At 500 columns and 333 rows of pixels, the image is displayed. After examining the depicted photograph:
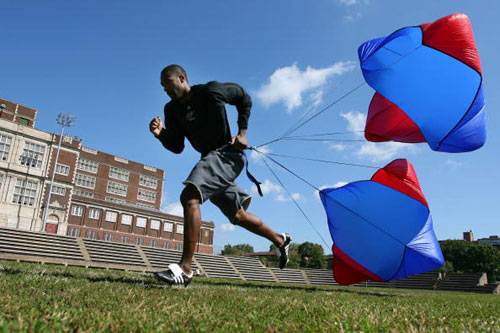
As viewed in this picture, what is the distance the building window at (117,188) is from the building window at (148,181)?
3709 millimetres

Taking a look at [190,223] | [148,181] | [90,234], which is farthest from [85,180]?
[190,223]

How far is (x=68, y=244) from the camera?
705 inches

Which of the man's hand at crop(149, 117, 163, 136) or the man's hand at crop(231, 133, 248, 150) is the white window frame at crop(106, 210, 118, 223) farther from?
the man's hand at crop(231, 133, 248, 150)

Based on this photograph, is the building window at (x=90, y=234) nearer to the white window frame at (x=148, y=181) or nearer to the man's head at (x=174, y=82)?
the white window frame at (x=148, y=181)

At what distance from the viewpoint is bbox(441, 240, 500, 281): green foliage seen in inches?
2631

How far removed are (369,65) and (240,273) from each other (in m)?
16.3

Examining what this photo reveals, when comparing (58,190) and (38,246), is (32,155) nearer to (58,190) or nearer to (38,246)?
(58,190)

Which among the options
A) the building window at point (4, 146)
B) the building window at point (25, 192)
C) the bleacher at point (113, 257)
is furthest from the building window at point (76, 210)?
the bleacher at point (113, 257)

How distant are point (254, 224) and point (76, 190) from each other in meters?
66.8

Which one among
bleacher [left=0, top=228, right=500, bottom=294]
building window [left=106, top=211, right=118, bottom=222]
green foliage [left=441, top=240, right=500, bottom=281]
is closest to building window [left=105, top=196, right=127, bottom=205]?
building window [left=106, top=211, right=118, bottom=222]

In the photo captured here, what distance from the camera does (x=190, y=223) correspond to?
4129 millimetres

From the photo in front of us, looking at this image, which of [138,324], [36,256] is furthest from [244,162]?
[36,256]

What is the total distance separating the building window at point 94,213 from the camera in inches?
2227

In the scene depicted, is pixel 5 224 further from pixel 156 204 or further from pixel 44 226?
pixel 156 204
